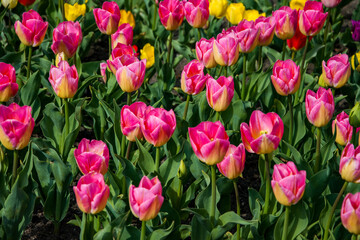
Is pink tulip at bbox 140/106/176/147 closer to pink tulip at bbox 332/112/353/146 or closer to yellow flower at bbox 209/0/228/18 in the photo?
pink tulip at bbox 332/112/353/146

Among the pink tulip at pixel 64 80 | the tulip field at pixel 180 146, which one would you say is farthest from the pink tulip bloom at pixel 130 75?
the pink tulip at pixel 64 80

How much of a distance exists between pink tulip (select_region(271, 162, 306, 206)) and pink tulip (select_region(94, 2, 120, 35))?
1.35 metres

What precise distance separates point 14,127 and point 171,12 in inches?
46.2

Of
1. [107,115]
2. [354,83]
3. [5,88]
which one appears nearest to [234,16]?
[354,83]

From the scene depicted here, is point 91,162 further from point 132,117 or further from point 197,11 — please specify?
point 197,11

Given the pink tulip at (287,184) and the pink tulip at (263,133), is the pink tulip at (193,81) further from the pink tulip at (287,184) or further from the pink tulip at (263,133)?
the pink tulip at (287,184)

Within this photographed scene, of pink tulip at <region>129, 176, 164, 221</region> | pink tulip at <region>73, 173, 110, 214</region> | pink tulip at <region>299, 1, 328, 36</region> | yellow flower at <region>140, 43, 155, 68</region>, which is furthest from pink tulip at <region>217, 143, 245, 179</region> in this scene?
yellow flower at <region>140, 43, 155, 68</region>

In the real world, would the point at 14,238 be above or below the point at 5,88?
below

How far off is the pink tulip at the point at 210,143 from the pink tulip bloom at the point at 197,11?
1166 millimetres

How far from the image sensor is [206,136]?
1.93 metres

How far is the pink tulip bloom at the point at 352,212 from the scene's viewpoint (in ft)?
5.87

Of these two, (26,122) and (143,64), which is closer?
(26,122)

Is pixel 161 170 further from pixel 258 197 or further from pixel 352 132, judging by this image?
pixel 352 132

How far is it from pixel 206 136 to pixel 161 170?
0.48 metres
